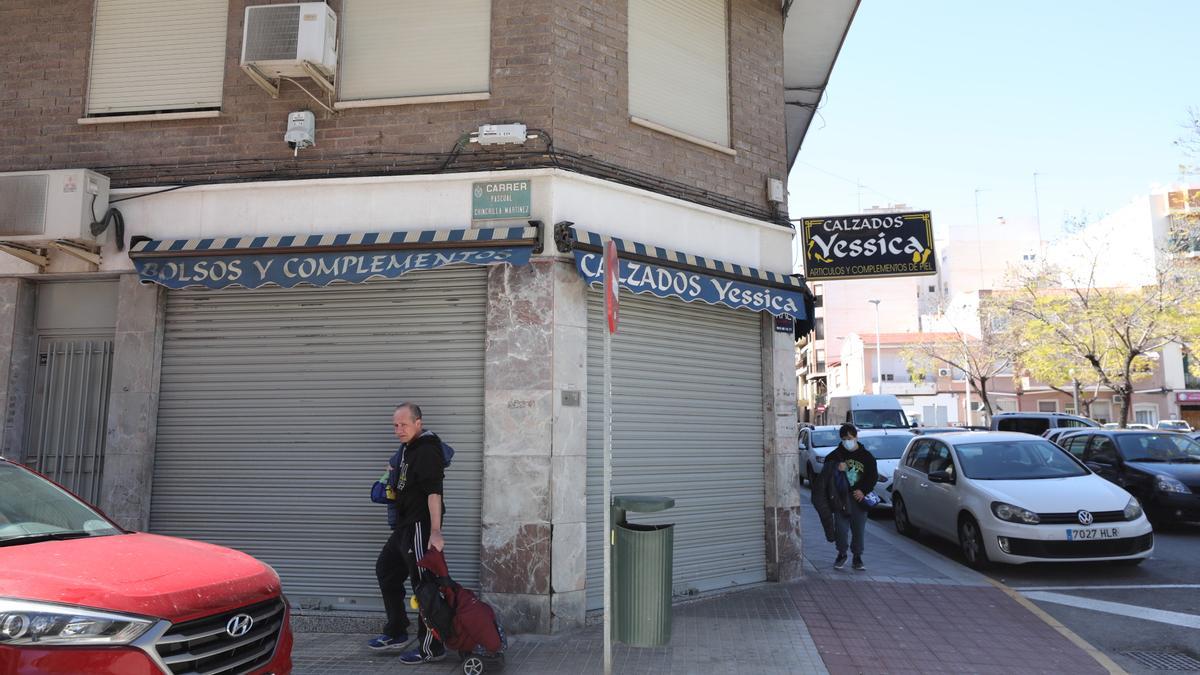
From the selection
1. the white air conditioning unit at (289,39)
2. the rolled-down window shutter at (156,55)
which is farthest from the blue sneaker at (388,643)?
the rolled-down window shutter at (156,55)

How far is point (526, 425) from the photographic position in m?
6.83

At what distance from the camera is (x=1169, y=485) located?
11.6 metres

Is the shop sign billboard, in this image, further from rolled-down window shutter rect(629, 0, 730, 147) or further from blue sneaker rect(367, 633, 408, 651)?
blue sneaker rect(367, 633, 408, 651)

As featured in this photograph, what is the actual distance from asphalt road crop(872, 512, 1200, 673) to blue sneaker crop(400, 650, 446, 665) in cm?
510

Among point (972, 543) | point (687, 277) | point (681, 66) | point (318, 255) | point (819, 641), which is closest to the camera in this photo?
point (819, 641)

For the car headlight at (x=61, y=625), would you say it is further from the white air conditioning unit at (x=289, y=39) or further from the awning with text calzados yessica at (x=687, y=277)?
the white air conditioning unit at (x=289, y=39)

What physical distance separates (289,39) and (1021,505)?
906 centimetres

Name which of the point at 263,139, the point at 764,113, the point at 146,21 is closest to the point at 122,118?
the point at 146,21

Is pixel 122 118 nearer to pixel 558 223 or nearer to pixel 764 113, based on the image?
pixel 558 223

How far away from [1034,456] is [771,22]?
6428 millimetres

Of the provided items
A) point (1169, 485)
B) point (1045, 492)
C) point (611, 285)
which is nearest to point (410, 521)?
point (611, 285)

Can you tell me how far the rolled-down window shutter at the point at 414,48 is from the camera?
303 inches

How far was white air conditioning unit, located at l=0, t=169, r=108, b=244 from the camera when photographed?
7.48 m

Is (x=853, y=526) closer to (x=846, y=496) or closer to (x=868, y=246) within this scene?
(x=846, y=496)
